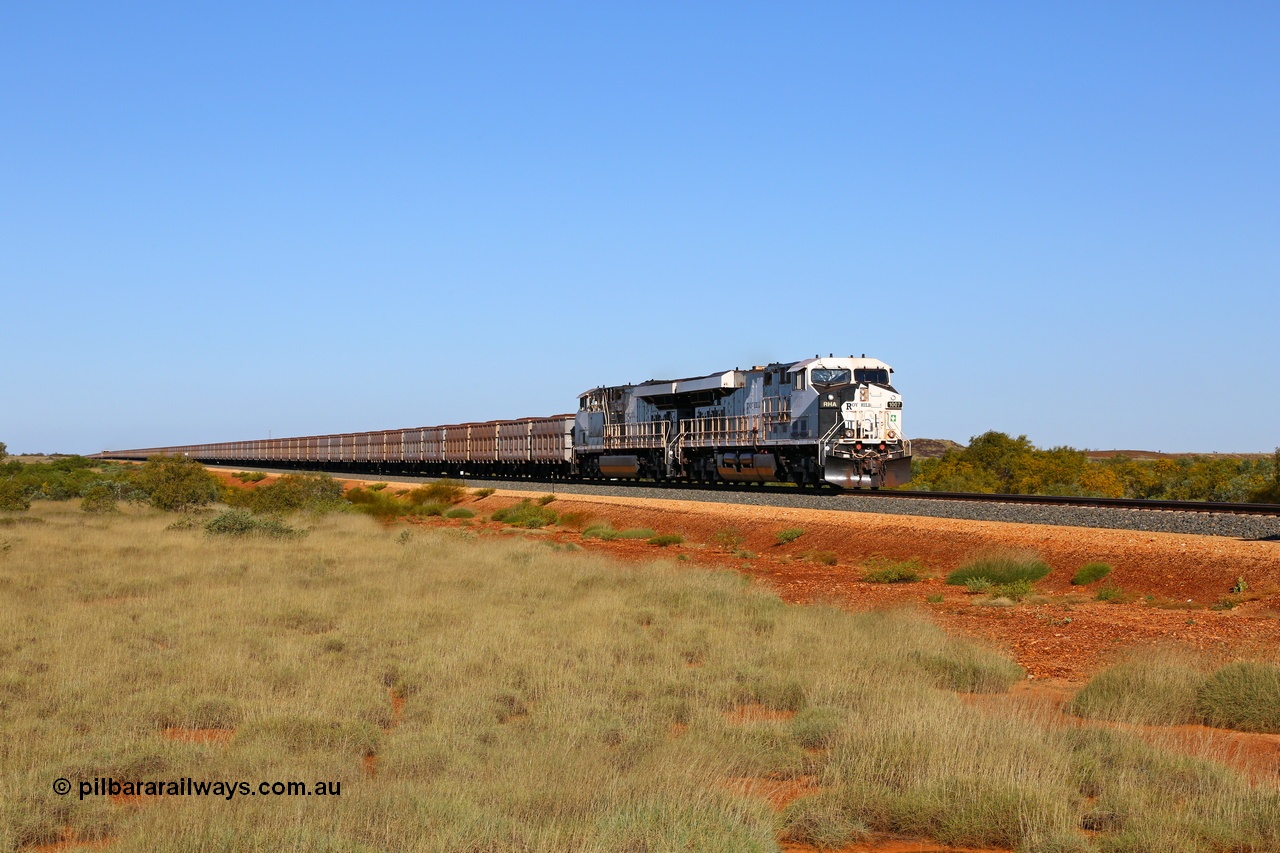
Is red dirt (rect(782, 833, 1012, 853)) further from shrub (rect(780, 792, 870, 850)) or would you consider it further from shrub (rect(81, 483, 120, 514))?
shrub (rect(81, 483, 120, 514))

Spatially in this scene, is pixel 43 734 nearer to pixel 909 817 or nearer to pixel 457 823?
pixel 457 823

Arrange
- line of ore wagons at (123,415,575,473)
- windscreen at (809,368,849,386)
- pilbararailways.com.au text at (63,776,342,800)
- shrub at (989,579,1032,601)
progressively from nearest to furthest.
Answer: pilbararailways.com.au text at (63,776,342,800)
shrub at (989,579,1032,601)
windscreen at (809,368,849,386)
line of ore wagons at (123,415,575,473)

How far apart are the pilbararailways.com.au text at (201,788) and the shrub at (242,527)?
1850 centimetres

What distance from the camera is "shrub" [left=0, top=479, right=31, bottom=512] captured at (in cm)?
3241

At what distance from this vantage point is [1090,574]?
17828 millimetres

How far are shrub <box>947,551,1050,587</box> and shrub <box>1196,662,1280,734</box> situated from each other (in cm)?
822

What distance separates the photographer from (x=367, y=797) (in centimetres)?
652

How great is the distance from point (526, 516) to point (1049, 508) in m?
17.7

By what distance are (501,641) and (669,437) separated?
28.0m

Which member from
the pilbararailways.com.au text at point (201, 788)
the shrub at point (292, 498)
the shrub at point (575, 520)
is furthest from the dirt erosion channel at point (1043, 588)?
the shrub at point (292, 498)

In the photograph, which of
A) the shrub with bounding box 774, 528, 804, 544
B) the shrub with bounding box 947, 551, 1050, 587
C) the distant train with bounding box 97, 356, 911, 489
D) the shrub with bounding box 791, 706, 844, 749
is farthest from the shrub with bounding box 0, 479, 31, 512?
the shrub with bounding box 791, 706, 844, 749

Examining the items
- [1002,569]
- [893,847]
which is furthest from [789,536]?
[893,847]

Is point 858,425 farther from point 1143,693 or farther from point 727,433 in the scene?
point 1143,693

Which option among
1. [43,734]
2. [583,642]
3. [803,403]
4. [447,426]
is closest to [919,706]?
[583,642]
